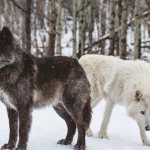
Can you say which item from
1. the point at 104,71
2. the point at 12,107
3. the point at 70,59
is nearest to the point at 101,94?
the point at 104,71

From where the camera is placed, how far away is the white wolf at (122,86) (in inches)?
256

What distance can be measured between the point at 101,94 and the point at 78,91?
1.77 metres

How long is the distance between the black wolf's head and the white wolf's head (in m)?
2.20

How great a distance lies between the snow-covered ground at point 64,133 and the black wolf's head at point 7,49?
123 cm

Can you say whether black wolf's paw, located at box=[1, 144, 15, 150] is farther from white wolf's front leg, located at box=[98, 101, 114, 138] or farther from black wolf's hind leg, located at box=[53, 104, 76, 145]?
white wolf's front leg, located at box=[98, 101, 114, 138]

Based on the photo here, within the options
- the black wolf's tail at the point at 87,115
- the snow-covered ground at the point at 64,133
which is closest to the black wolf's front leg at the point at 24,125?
the snow-covered ground at the point at 64,133

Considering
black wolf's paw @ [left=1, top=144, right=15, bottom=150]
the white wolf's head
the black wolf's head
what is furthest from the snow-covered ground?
the black wolf's head

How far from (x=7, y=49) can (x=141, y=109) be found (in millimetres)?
2444

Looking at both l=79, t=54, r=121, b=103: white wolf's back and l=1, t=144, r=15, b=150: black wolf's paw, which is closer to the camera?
l=1, t=144, r=15, b=150: black wolf's paw

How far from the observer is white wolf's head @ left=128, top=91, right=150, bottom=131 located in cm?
641

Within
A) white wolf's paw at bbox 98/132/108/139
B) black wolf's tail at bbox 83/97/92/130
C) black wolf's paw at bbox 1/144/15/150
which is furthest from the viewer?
white wolf's paw at bbox 98/132/108/139

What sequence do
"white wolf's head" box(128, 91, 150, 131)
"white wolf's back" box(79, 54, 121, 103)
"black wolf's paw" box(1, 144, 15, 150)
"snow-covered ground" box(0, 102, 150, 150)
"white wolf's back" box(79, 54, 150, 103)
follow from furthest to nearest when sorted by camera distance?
"white wolf's back" box(79, 54, 121, 103) < "white wolf's back" box(79, 54, 150, 103) < "white wolf's head" box(128, 91, 150, 131) < "snow-covered ground" box(0, 102, 150, 150) < "black wolf's paw" box(1, 144, 15, 150)

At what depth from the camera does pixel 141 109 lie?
648 centimetres

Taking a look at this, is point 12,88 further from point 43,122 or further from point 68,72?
point 43,122
